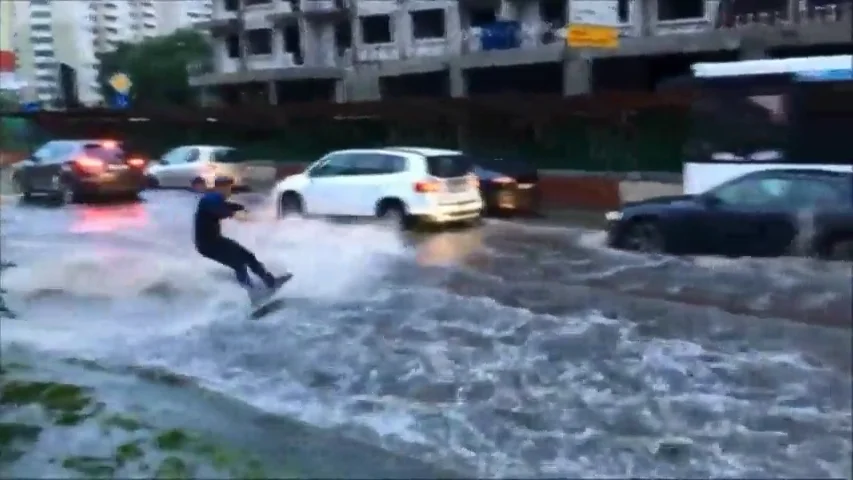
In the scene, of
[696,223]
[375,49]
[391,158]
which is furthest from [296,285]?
[696,223]

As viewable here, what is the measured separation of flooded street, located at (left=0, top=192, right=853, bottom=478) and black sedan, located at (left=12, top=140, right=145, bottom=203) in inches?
3.3

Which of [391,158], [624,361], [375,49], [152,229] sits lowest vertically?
[624,361]

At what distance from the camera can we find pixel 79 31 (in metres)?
4.18

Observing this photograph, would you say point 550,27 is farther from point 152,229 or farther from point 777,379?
point 152,229

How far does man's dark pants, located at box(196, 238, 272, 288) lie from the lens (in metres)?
3.77

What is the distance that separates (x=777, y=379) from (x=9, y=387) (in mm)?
2970

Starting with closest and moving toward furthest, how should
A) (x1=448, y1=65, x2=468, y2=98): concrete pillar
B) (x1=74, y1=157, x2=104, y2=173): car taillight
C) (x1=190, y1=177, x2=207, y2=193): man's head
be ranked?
(x1=448, y1=65, x2=468, y2=98): concrete pillar < (x1=190, y1=177, x2=207, y2=193): man's head < (x1=74, y1=157, x2=104, y2=173): car taillight

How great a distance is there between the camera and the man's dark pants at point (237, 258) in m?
3.77

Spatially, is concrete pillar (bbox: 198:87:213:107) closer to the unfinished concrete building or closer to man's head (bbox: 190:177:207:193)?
the unfinished concrete building

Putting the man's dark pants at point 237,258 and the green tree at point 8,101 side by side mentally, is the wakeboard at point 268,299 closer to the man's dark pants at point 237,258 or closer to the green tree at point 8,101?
the man's dark pants at point 237,258

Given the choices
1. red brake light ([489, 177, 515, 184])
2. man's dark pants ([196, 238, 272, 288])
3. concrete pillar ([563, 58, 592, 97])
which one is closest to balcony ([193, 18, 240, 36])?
man's dark pants ([196, 238, 272, 288])

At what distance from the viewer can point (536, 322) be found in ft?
10.4

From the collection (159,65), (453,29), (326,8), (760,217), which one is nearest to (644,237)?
(760,217)

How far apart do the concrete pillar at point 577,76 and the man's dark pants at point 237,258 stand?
53.8 inches
